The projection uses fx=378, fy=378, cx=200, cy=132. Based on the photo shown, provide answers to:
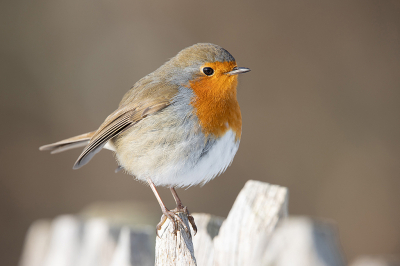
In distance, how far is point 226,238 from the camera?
6.87 ft

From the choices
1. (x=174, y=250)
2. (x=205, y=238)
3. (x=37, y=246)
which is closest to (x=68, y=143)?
(x=37, y=246)

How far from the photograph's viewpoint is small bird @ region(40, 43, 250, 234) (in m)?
2.52

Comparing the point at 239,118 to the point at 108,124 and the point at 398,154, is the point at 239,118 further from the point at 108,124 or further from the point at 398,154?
the point at 398,154

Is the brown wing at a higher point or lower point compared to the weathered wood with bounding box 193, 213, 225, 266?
higher

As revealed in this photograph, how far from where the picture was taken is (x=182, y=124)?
8.27 ft

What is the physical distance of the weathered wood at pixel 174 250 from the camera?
195 cm

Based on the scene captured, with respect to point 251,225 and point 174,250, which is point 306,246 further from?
point 174,250

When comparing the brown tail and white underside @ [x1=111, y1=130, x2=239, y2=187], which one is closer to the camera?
white underside @ [x1=111, y1=130, x2=239, y2=187]

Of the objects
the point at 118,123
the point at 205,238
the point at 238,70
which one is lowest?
the point at 205,238

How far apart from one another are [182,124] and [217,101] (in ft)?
0.97

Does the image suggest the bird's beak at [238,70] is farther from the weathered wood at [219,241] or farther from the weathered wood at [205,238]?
the weathered wood at [205,238]

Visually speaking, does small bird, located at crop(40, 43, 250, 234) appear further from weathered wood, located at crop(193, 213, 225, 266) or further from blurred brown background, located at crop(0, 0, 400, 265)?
blurred brown background, located at crop(0, 0, 400, 265)

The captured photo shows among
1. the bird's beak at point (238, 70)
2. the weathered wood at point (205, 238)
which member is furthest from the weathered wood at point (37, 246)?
the bird's beak at point (238, 70)

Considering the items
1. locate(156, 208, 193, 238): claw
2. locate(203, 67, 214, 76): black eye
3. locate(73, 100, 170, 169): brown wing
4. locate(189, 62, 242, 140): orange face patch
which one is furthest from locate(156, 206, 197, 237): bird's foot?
locate(203, 67, 214, 76): black eye
